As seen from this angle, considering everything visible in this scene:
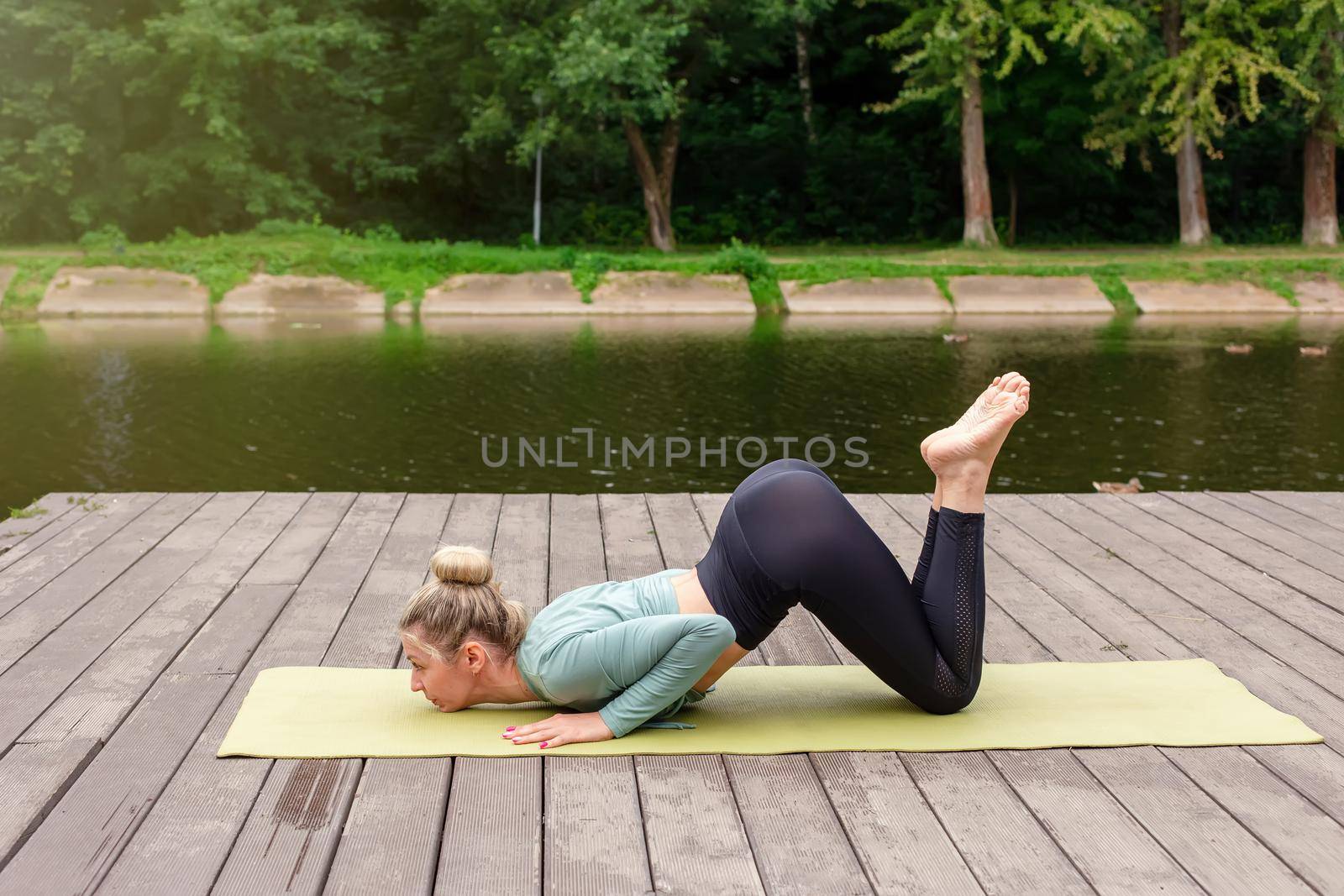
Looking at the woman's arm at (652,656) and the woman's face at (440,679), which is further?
the woman's face at (440,679)

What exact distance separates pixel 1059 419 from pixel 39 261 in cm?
1557

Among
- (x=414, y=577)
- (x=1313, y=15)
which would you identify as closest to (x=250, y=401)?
(x=414, y=577)

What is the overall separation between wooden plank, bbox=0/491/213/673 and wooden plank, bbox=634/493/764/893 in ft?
6.74

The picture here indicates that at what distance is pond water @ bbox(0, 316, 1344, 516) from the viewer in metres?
8.77

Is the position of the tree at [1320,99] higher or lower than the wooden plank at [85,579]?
higher

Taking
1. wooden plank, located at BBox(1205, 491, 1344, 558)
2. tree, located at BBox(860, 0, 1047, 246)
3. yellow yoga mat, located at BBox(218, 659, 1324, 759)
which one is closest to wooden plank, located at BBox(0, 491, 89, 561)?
yellow yoga mat, located at BBox(218, 659, 1324, 759)

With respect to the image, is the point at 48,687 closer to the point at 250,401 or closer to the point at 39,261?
the point at 250,401

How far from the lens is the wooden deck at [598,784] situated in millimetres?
2627

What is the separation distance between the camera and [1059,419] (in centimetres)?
1077

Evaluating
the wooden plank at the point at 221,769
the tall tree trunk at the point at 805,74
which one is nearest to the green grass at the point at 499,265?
the tall tree trunk at the point at 805,74

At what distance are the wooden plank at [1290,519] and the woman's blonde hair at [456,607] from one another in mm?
3664

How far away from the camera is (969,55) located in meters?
22.1

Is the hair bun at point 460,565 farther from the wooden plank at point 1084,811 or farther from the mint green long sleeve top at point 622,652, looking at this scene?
the wooden plank at point 1084,811

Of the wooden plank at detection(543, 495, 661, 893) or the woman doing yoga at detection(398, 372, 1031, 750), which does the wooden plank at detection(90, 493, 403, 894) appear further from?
→ the wooden plank at detection(543, 495, 661, 893)
